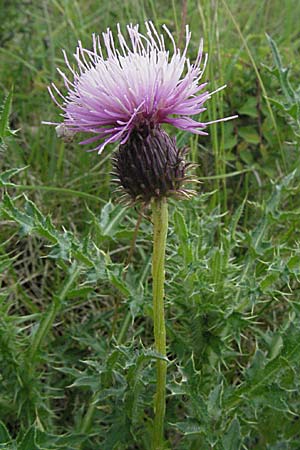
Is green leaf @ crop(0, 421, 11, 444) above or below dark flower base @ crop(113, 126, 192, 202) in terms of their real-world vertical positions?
below

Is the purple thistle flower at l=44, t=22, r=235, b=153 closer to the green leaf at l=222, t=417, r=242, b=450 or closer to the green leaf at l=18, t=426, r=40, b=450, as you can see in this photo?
the green leaf at l=18, t=426, r=40, b=450

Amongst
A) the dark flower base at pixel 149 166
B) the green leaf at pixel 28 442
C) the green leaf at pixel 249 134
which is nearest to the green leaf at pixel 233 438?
the green leaf at pixel 28 442

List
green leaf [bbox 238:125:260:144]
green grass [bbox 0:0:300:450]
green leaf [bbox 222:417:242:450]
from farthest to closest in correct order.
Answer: green leaf [bbox 238:125:260:144] < green grass [bbox 0:0:300:450] < green leaf [bbox 222:417:242:450]

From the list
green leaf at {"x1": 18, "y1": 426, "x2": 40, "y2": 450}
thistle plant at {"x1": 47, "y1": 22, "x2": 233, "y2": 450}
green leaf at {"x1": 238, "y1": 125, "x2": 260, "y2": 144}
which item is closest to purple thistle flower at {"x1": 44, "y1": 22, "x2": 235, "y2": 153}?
thistle plant at {"x1": 47, "y1": 22, "x2": 233, "y2": 450}

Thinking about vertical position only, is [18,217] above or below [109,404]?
above

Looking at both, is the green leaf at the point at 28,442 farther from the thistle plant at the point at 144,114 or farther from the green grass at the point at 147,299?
the thistle plant at the point at 144,114

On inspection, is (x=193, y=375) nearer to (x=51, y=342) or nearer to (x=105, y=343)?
(x=105, y=343)

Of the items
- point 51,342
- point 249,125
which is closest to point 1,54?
point 249,125
